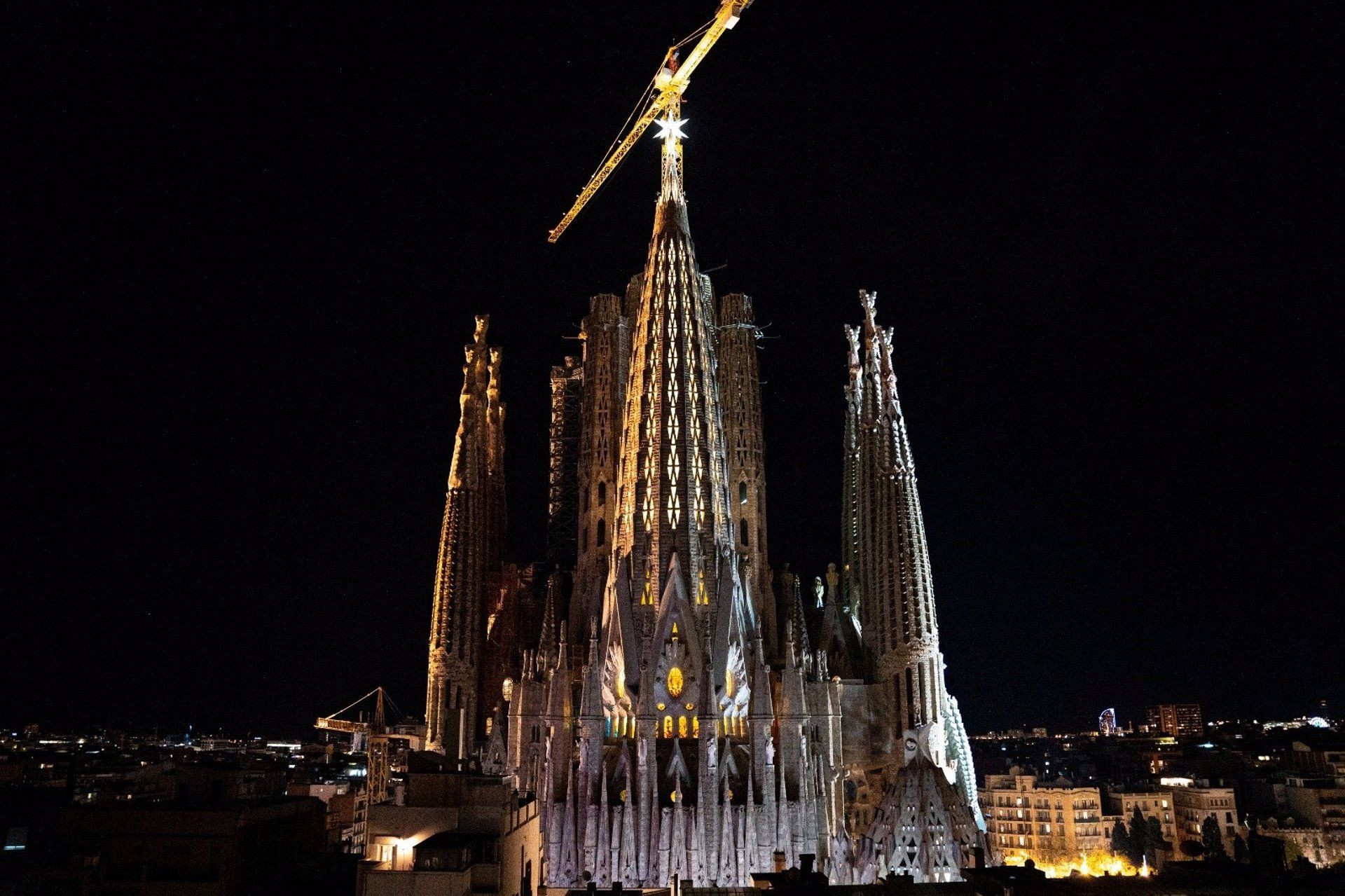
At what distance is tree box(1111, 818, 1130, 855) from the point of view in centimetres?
7506

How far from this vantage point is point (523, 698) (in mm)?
52562

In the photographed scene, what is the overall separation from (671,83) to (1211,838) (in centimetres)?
6053

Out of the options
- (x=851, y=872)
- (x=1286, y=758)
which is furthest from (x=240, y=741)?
(x=1286, y=758)

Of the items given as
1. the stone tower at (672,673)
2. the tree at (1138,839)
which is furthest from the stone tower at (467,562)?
the tree at (1138,839)

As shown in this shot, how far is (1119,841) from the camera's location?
76.3 metres

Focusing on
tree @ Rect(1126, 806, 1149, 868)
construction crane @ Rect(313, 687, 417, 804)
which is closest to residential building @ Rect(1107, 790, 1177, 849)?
tree @ Rect(1126, 806, 1149, 868)

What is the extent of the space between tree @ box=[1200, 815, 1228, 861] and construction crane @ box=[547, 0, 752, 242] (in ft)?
188

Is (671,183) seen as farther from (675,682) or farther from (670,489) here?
(675,682)

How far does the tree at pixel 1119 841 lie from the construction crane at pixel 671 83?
56.0 meters

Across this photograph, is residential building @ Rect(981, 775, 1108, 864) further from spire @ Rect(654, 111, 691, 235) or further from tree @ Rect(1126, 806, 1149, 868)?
spire @ Rect(654, 111, 691, 235)

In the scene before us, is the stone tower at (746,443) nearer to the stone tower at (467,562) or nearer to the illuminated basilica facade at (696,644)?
the illuminated basilica facade at (696,644)

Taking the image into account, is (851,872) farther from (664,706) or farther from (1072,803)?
(1072,803)

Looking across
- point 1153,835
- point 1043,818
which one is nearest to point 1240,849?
point 1153,835

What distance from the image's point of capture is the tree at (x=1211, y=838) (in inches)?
2830
